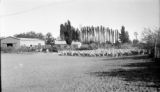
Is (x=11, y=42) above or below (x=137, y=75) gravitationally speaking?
above

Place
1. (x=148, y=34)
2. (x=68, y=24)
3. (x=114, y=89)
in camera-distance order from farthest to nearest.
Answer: (x=68, y=24)
(x=148, y=34)
(x=114, y=89)

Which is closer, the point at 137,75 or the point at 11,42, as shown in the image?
the point at 137,75

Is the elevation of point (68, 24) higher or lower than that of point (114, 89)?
higher

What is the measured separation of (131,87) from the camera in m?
6.85

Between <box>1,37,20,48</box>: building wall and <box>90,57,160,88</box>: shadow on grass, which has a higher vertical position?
<box>1,37,20,48</box>: building wall

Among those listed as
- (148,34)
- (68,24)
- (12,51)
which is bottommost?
(12,51)

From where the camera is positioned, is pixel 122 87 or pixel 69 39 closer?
pixel 122 87

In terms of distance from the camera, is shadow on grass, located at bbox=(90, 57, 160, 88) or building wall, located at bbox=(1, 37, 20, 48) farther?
building wall, located at bbox=(1, 37, 20, 48)

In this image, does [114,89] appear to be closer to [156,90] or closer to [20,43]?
[156,90]

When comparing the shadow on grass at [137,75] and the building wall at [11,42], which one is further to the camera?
the building wall at [11,42]

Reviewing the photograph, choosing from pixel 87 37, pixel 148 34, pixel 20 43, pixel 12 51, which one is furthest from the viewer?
pixel 87 37

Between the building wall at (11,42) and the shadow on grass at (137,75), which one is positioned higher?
the building wall at (11,42)

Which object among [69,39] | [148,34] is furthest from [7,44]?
[148,34]

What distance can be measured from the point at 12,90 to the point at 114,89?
4056 millimetres
